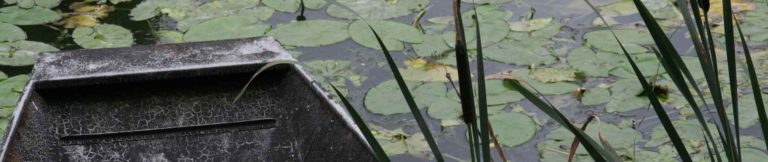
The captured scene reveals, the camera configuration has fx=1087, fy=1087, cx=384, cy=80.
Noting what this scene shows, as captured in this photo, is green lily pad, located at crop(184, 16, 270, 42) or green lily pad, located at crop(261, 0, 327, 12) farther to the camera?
green lily pad, located at crop(261, 0, 327, 12)

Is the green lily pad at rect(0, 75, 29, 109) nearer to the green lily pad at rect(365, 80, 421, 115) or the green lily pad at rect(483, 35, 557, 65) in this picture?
the green lily pad at rect(365, 80, 421, 115)

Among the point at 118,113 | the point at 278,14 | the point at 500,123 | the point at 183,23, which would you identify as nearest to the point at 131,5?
the point at 183,23

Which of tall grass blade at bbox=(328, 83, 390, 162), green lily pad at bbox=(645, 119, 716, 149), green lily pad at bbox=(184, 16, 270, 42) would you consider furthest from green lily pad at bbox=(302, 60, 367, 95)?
tall grass blade at bbox=(328, 83, 390, 162)

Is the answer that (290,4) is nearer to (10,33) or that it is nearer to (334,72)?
(334,72)

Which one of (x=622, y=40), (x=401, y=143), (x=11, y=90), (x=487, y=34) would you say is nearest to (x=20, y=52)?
(x=11, y=90)

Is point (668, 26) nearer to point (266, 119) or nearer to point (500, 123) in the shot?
point (500, 123)

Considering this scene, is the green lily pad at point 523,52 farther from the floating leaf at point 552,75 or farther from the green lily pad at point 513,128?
the green lily pad at point 513,128

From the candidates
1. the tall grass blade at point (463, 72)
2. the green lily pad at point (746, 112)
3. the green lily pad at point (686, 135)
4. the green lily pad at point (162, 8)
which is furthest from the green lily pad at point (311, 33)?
the tall grass blade at point (463, 72)
